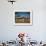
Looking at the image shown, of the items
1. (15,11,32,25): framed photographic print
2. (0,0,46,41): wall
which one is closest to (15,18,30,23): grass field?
(15,11,32,25): framed photographic print

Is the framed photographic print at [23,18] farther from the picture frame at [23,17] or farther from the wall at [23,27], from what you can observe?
the wall at [23,27]

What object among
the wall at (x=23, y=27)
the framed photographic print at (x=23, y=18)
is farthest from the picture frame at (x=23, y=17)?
the wall at (x=23, y=27)

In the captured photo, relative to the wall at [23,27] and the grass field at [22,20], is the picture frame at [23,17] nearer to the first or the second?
the grass field at [22,20]

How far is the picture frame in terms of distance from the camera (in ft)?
15.0

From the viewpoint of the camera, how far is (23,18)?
15.1 feet

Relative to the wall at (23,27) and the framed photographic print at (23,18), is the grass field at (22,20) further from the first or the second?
the wall at (23,27)

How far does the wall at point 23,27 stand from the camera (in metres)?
4.57

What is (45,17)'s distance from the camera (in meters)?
→ 4.58

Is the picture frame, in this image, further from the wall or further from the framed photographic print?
the wall

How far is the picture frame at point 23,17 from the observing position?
15.0 feet

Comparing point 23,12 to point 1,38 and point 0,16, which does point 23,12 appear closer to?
point 0,16

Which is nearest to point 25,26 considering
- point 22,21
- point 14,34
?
point 22,21

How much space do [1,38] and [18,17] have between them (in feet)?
3.15

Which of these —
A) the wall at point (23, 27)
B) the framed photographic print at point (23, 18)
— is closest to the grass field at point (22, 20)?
the framed photographic print at point (23, 18)
